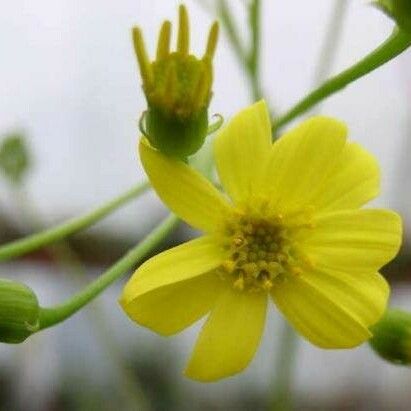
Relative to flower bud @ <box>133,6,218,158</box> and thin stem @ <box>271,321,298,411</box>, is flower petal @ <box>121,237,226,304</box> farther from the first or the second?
thin stem @ <box>271,321,298,411</box>

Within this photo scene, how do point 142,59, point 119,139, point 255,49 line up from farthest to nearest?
point 119,139
point 255,49
point 142,59

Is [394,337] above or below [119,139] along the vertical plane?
below

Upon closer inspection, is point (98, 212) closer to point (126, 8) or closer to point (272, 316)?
point (272, 316)

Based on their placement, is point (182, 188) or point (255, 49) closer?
point (182, 188)

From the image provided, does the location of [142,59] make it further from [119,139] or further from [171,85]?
[119,139]

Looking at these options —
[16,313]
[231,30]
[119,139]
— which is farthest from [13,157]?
[119,139]

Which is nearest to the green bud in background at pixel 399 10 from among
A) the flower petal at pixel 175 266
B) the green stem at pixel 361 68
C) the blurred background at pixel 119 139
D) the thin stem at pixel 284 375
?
the green stem at pixel 361 68

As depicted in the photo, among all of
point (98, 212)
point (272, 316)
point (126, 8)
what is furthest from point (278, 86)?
point (98, 212)

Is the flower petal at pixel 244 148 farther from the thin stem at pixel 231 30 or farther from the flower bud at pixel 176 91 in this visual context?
the thin stem at pixel 231 30
